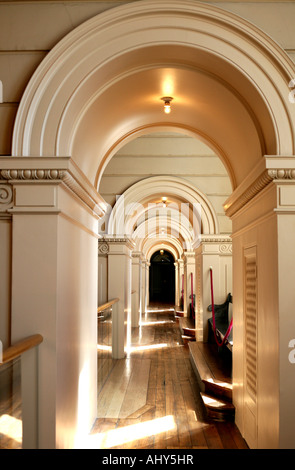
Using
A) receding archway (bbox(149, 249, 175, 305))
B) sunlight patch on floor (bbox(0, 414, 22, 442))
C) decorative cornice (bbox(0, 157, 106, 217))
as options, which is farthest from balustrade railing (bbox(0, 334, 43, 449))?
receding archway (bbox(149, 249, 175, 305))

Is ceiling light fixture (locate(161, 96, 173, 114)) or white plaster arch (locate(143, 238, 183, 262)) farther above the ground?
ceiling light fixture (locate(161, 96, 173, 114))

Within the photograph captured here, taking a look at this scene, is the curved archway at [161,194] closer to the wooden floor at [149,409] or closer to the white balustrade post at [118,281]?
the white balustrade post at [118,281]

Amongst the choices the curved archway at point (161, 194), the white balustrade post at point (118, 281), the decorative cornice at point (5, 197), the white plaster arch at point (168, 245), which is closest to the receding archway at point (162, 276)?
the white plaster arch at point (168, 245)

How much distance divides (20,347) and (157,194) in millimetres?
9442

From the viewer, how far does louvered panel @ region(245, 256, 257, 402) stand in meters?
4.94

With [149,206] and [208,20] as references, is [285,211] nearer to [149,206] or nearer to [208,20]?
[208,20]

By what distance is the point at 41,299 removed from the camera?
389 centimetres

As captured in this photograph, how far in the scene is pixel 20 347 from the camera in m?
3.27

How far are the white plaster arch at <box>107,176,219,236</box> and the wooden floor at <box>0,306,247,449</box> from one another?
3.25 metres

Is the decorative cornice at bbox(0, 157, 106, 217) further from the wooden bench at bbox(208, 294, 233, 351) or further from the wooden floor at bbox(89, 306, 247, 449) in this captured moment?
the wooden bench at bbox(208, 294, 233, 351)

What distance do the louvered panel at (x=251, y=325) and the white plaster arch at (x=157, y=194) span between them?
598cm

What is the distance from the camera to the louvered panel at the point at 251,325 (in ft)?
16.2

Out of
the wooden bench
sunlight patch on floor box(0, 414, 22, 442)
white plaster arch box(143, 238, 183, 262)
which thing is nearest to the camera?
sunlight patch on floor box(0, 414, 22, 442)
